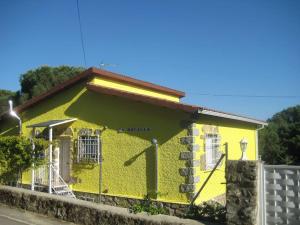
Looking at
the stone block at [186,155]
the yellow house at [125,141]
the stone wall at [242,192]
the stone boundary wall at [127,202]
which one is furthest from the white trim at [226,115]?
the stone wall at [242,192]

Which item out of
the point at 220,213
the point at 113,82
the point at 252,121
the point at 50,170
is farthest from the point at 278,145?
the point at 220,213

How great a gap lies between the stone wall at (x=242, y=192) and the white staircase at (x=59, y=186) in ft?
25.8

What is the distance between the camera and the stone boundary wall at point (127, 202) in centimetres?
1037

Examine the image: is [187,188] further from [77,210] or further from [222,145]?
[77,210]

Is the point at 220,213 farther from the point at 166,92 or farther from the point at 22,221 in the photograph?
the point at 166,92

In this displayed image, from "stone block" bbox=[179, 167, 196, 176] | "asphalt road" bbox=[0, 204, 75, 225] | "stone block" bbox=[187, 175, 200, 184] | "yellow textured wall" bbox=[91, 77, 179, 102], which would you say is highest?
"yellow textured wall" bbox=[91, 77, 179, 102]

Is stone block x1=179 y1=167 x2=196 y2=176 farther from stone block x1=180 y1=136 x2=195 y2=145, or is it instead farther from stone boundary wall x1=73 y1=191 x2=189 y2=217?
stone boundary wall x1=73 y1=191 x2=189 y2=217

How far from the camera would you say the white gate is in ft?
19.1

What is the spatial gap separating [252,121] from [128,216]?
31.1 feet

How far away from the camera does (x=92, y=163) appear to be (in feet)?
42.0

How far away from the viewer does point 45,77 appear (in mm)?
44812

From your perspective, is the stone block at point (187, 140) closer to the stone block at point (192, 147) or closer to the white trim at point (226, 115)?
the stone block at point (192, 147)

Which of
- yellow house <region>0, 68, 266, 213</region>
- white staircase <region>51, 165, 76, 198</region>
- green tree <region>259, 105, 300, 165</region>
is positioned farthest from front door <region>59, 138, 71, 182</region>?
green tree <region>259, 105, 300, 165</region>

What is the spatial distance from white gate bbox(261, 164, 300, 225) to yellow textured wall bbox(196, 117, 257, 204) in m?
4.51
